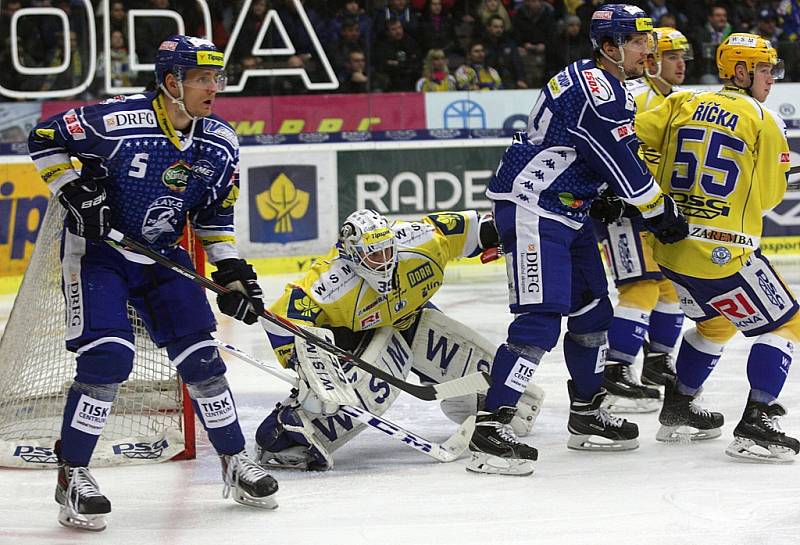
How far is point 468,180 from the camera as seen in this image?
8.52m

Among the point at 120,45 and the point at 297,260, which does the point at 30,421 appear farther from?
the point at 120,45

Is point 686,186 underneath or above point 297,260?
above

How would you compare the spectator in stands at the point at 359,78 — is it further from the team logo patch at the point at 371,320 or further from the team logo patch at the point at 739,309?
the team logo patch at the point at 739,309

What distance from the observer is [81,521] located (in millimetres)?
3338

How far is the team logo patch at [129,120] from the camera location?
3367 mm

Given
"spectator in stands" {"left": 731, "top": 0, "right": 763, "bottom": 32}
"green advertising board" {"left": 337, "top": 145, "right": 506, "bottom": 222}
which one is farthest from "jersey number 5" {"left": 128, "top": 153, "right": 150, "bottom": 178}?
"spectator in stands" {"left": 731, "top": 0, "right": 763, "bottom": 32}

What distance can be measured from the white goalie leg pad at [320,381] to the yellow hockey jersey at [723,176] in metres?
1.04

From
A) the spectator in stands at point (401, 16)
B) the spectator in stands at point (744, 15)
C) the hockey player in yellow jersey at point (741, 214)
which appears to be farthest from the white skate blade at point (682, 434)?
the spectator in stands at point (744, 15)

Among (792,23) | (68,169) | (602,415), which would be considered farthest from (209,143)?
(792,23)

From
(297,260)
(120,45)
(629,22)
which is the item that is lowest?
(297,260)

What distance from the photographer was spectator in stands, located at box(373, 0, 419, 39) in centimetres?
890

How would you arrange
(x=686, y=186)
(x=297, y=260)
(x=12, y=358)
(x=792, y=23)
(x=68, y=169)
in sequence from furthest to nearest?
(x=792, y=23) < (x=297, y=260) < (x=12, y=358) < (x=686, y=186) < (x=68, y=169)

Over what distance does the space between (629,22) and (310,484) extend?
1588mm

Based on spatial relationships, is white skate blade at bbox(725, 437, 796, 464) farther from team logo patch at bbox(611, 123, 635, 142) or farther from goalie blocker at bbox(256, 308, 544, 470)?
team logo patch at bbox(611, 123, 635, 142)
